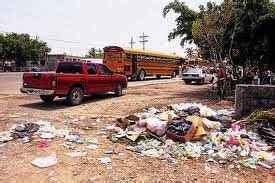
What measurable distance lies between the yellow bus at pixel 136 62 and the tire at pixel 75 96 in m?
14.1

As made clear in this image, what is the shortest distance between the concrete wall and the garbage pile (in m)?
1.01

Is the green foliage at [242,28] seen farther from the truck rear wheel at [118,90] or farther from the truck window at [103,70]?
the truck window at [103,70]

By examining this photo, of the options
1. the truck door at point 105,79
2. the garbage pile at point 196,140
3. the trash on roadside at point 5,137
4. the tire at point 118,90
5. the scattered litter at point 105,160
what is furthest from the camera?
the tire at point 118,90

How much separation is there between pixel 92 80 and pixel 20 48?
50.1 meters

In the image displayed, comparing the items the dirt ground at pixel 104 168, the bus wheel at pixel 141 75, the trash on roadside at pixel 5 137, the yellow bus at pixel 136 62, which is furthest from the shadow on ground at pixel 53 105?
the bus wheel at pixel 141 75

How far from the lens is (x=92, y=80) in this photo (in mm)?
14172

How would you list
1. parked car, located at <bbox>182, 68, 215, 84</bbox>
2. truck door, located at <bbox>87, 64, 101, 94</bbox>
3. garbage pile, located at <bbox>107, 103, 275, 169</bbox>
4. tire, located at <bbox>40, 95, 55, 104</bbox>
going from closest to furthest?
garbage pile, located at <bbox>107, 103, 275, 169</bbox>
tire, located at <bbox>40, 95, 55, 104</bbox>
truck door, located at <bbox>87, 64, 101, 94</bbox>
parked car, located at <bbox>182, 68, 215, 84</bbox>

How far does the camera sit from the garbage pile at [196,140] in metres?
6.97

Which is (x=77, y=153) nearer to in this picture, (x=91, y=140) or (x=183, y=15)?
(x=91, y=140)

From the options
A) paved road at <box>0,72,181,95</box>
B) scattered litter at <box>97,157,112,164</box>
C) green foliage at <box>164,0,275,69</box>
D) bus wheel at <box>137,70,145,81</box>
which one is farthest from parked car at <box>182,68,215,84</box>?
scattered litter at <box>97,157,112,164</box>

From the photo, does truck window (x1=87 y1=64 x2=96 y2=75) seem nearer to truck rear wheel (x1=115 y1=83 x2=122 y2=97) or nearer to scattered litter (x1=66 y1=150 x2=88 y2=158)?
truck rear wheel (x1=115 y1=83 x2=122 y2=97)

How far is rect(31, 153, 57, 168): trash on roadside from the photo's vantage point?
609 centimetres

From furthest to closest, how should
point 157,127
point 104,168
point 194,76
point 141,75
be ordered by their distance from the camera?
point 141,75 → point 194,76 → point 157,127 → point 104,168

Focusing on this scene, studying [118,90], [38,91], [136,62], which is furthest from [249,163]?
[136,62]
